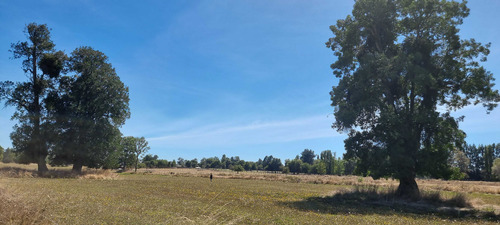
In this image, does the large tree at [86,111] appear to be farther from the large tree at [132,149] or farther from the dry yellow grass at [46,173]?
the large tree at [132,149]

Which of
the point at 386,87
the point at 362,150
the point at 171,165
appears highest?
the point at 386,87

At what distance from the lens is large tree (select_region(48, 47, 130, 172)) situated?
4675cm

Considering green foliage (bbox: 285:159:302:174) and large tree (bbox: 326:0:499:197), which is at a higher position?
large tree (bbox: 326:0:499:197)

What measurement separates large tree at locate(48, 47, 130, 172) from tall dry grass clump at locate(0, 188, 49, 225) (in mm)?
42573

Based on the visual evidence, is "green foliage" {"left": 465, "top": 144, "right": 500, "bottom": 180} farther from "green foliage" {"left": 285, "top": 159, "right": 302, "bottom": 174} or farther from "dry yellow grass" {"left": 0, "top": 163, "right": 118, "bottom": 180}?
"dry yellow grass" {"left": 0, "top": 163, "right": 118, "bottom": 180}

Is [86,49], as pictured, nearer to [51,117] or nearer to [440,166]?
[51,117]

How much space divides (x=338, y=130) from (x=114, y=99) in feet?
134

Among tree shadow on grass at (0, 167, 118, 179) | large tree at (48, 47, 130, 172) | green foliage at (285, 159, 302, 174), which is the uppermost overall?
large tree at (48, 47, 130, 172)

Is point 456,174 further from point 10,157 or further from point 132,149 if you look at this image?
point 10,157

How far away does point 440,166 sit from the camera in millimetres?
23703

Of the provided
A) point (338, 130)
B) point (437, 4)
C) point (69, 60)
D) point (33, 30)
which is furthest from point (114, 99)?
point (437, 4)

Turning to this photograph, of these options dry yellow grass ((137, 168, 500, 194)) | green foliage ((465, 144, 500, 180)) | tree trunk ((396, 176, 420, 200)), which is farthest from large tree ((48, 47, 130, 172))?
green foliage ((465, 144, 500, 180))

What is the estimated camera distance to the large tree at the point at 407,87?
23.9m

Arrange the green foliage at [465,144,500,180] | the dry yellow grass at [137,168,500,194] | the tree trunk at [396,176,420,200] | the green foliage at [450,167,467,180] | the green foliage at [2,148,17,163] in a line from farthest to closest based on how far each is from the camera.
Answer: the green foliage at [465,144,500,180]
the green foliage at [2,148,17,163]
the dry yellow grass at [137,168,500,194]
the tree trunk at [396,176,420,200]
the green foliage at [450,167,467,180]
